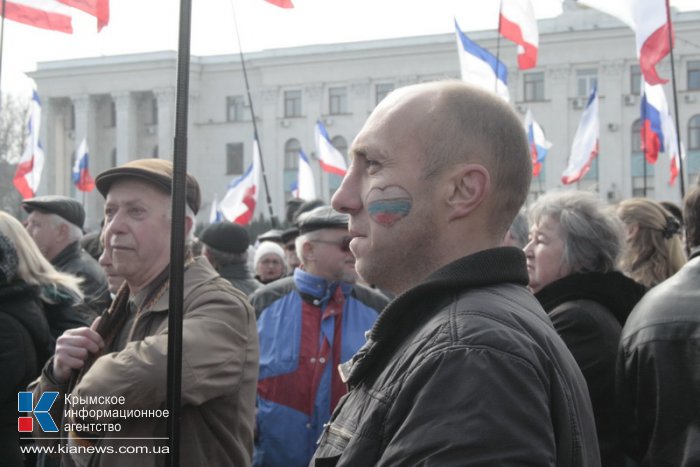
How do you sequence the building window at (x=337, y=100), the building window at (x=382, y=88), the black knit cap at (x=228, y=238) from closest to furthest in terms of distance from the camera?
the black knit cap at (x=228, y=238), the building window at (x=382, y=88), the building window at (x=337, y=100)

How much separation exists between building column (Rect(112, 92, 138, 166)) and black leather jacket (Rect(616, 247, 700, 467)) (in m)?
53.0

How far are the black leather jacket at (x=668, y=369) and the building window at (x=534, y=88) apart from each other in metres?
44.7

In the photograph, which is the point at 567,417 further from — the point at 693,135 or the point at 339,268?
the point at 693,135

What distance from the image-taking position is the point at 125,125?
54.5 m

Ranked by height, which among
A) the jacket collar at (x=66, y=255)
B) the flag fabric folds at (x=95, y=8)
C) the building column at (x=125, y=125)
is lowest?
the jacket collar at (x=66, y=255)

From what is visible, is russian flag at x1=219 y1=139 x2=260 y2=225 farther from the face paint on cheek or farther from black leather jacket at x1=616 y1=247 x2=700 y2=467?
the face paint on cheek

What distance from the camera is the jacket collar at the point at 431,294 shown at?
65.6 inches

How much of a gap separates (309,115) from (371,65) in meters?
4.43

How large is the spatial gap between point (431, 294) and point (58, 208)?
15.1ft

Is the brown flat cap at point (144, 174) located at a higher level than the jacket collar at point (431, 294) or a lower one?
higher

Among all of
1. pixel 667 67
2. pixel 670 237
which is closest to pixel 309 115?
pixel 667 67

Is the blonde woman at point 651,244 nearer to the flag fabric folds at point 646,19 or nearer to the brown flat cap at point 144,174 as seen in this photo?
the brown flat cap at point 144,174

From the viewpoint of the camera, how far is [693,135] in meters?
43.8

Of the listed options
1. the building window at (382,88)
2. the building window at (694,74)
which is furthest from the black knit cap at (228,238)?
the building window at (382,88)
